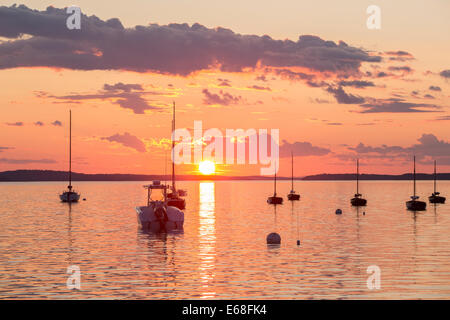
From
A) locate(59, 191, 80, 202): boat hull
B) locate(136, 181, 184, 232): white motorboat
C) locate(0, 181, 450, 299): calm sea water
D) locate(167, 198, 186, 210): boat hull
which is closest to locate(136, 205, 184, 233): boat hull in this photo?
locate(136, 181, 184, 232): white motorboat

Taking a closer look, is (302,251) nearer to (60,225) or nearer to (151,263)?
(151,263)

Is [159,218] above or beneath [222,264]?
above

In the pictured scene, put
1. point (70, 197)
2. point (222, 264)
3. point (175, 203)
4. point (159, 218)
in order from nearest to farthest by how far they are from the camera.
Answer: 1. point (222, 264)
2. point (159, 218)
3. point (175, 203)
4. point (70, 197)

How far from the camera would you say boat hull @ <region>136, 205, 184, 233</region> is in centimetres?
7297

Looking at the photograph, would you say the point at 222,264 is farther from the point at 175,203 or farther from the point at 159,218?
the point at 175,203

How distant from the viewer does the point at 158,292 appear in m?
33.2

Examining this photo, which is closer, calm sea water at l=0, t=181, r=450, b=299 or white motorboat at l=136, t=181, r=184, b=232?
calm sea water at l=0, t=181, r=450, b=299

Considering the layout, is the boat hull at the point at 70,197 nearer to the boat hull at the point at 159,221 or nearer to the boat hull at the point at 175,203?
the boat hull at the point at 175,203

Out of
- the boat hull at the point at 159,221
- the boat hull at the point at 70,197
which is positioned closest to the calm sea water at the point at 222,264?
the boat hull at the point at 159,221

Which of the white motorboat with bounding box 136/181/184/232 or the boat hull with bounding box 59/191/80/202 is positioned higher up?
the white motorboat with bounding box 136/181/184/232

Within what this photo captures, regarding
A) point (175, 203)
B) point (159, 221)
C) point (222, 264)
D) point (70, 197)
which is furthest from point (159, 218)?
point (70, 197)

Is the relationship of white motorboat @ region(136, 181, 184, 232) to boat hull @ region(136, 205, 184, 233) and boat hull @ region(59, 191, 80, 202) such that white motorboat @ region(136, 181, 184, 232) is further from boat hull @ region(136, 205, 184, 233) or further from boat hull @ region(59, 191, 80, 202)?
boat hull @ region(59, 191, 80, 202)

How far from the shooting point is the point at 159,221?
73062 millimetres

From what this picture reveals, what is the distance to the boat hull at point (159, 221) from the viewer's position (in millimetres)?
72969
